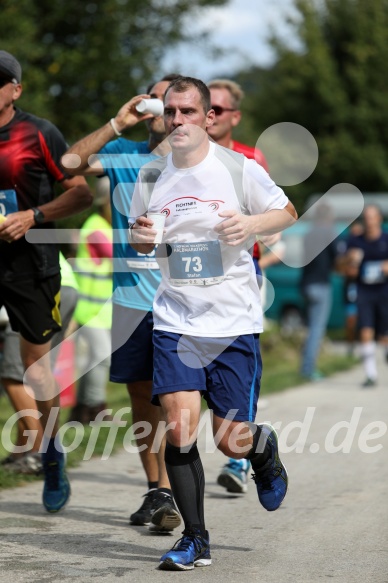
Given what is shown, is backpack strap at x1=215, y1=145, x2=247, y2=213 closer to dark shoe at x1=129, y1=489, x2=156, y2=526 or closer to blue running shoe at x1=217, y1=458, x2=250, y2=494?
dark shoe at x1=129, y1=489, x2=156, y2=526

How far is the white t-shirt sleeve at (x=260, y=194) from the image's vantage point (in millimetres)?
4922

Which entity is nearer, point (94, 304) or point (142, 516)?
point (142, 516)

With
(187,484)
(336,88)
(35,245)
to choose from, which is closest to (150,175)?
(35,245)

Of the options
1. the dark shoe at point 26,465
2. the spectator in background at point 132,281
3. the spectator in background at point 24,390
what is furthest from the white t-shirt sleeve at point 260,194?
the dark shoe at point 26,465

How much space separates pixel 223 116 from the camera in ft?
23.4

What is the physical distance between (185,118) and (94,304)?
5026 millimetres

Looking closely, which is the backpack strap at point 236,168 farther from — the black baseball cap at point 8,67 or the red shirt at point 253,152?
the red shirt at point 253,152

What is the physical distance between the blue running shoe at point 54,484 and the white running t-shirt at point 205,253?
55.7 inches

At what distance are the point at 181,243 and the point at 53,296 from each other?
1.39 meters

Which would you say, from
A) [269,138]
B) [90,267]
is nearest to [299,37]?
[90,267]

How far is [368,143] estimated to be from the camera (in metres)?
35.1

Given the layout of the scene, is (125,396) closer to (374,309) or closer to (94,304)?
(94,304)

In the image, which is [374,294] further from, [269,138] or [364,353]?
[269,138]

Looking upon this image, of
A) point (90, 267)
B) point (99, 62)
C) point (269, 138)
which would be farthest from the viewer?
point (99, 62)
